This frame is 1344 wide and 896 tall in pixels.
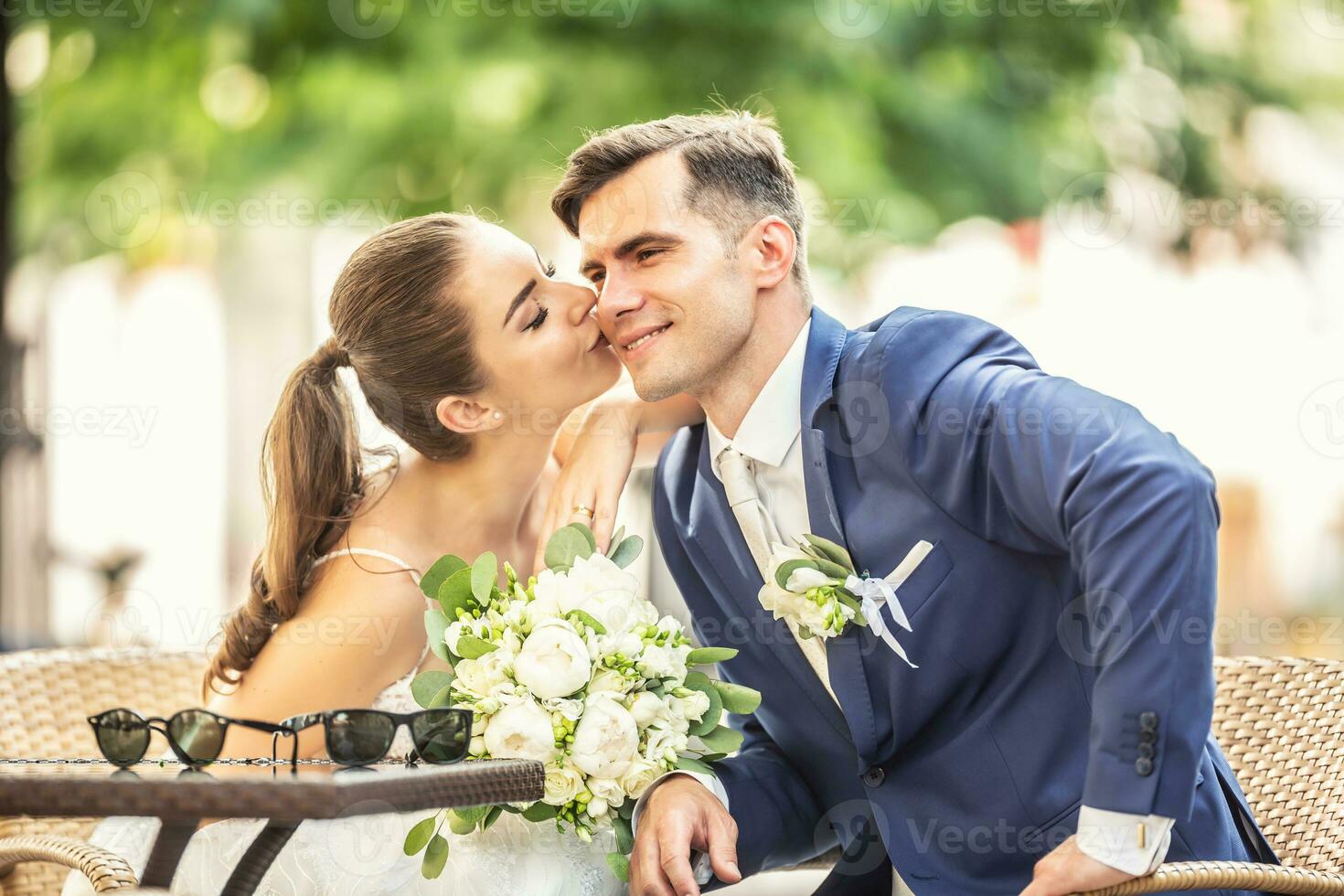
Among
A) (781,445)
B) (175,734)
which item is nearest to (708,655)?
(781,445)

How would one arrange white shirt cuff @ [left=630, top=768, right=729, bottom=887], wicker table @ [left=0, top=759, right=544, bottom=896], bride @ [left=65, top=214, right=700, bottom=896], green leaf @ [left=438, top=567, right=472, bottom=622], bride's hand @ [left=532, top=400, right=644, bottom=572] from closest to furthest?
wicker table @ [left=0, top=759, right=544, bottom=896] → green leaf @ [left=438, top=567, right=472, bottom=622] → white shirt cuff @ [left=630, top=768, right=729, bottom=887] → bride's hand @ [left=532, top=400, right=644, bottom=572] → bride @ [left=65, top=214, right=700, bottom=896]

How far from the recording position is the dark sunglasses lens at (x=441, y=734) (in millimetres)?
1776

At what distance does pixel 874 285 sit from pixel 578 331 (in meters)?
3.24

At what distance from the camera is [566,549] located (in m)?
2.34

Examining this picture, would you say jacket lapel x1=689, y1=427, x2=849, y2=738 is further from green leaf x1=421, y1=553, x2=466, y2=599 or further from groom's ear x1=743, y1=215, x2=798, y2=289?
green leaf x1=421, y1=553, x2=466, y2=599

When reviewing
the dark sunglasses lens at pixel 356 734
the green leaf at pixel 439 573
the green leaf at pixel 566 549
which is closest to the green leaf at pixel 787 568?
the green leaf at pixel 566 549

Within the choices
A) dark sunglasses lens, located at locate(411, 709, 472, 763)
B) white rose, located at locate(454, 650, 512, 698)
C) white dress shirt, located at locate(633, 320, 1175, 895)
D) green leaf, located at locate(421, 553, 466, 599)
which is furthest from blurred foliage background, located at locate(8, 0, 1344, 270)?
dark sunglasses lens, located at locate(411, 709, 472, 763)

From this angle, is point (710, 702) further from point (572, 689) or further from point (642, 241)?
point (642, 241)

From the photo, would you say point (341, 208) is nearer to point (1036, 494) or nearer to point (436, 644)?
point (436, 644)

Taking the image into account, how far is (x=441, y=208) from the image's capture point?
5.12 meters

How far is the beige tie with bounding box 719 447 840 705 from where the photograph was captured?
2562 mm

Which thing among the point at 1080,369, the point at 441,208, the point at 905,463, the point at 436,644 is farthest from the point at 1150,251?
the point at 436,644

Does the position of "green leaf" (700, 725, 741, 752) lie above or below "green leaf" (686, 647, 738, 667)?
below

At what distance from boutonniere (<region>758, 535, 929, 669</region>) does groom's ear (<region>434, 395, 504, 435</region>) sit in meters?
0.95
